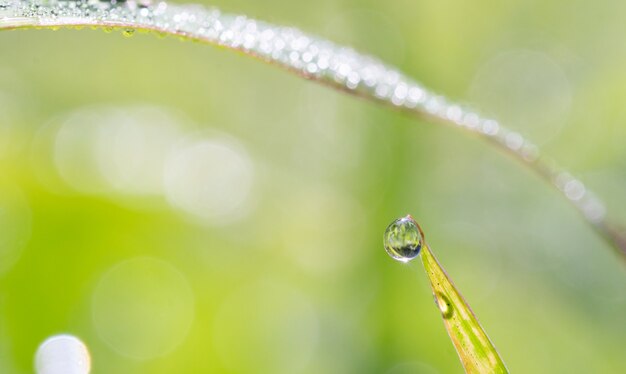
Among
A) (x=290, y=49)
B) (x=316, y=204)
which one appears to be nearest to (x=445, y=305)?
(x=290, y=49)

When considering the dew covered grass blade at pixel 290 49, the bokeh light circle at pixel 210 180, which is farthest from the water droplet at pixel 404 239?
the bokeh light circle at pixel 210 180

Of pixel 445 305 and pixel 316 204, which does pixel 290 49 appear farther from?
pixel 316 204

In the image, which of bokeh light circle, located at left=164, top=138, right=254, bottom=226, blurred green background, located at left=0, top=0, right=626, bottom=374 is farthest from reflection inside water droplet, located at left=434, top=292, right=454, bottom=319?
bokeh light circle, located at left=164, top=138, right=254, bottom=226

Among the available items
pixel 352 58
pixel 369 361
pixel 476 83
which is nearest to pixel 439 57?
pixel 476 83

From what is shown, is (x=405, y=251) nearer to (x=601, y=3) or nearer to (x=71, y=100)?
(x=71, y=100)

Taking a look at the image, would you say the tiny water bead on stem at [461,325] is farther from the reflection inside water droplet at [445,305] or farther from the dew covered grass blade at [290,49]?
the dew covered grass blade at [290,49]

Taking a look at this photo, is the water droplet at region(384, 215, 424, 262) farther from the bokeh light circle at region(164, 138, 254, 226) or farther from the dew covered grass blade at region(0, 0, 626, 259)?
the bokeh light circle at region(164, 138, 254, 226)
